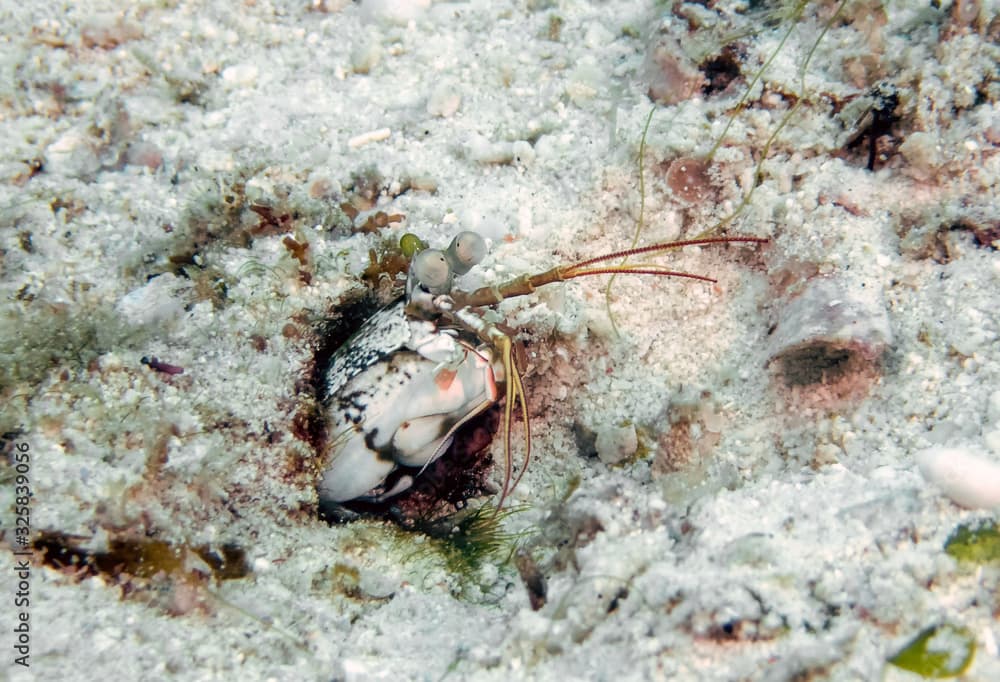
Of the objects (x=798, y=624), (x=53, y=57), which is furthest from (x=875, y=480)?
(x=53, y=57)

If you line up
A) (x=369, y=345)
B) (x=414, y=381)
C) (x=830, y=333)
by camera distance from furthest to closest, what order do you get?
(x=369, y=345) < (x=414, y=381) < (x=830, y=333)

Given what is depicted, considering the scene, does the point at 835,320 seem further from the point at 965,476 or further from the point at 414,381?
the point at 414,381

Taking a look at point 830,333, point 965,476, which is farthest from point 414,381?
point 965,476

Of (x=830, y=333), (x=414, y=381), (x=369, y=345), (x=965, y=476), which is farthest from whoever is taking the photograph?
(x=369, y=345)

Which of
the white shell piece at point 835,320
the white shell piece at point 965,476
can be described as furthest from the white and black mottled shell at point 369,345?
the white shell piece at point 965,476

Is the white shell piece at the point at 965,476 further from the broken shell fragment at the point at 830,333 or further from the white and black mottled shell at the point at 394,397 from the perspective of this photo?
the white and black mottled shell at the point at 394,397

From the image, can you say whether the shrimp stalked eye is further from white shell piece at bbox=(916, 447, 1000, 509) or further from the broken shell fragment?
white shell piece at bbox=(916, 447, 1000, 509)
